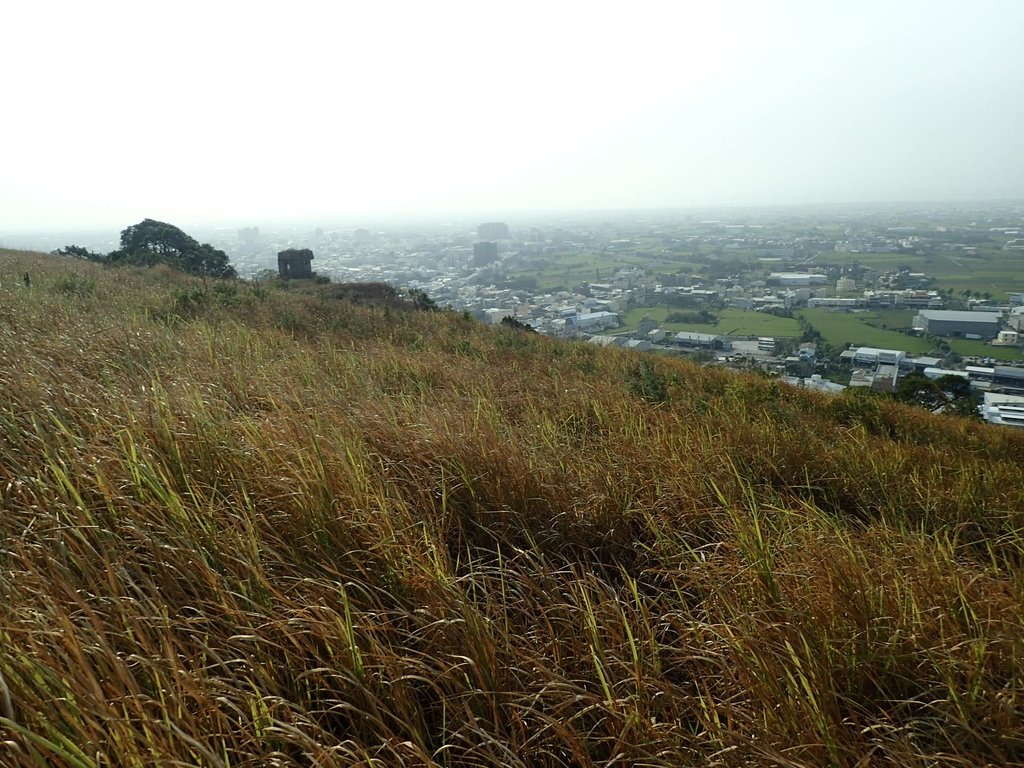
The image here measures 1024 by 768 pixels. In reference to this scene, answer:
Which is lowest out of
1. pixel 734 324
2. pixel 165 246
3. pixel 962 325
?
pixel 962 325

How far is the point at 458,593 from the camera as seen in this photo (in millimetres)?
1656

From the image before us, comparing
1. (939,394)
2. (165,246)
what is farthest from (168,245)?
(939,394)

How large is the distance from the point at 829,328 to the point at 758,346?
8654 mm

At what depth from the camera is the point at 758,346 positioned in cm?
2064

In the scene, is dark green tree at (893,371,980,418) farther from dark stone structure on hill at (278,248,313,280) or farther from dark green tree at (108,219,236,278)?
dark green tree at (108,219,236,278)

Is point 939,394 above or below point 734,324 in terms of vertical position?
below

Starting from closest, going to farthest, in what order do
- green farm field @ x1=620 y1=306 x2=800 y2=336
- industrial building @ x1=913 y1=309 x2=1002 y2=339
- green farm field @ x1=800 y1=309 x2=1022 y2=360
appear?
green farm field @ x1=800 y1=309 x2=1022 y2=360, industrial building @ x1=913 y1=309 x2=1002 y2=339, green farm field @ x1=620 y1=306 x2=800 y2=336

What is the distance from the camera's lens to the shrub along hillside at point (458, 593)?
126cm

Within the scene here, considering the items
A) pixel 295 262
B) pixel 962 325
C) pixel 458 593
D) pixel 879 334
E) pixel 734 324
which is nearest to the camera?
pixel 458 593

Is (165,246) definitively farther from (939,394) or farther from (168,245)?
(939,394)

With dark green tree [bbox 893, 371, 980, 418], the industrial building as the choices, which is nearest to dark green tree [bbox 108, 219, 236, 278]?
dark green tree [bbox 893, 371, 980, 418]

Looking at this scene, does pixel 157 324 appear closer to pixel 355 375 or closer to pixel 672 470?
pixel 355 375

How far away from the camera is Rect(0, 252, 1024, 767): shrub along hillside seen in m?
1.26

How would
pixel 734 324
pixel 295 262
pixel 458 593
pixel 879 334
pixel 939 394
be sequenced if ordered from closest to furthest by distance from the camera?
pixel 458 593 → pixel 939 394 → pixel 295 262 → pixel 879 334 → pixel 734 324
